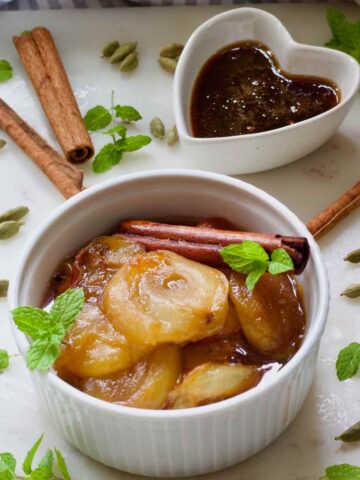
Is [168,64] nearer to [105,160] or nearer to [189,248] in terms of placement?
[105,160]

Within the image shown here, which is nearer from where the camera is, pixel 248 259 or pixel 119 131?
pixel 248 259

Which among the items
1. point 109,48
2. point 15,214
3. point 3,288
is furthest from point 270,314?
point 109,48

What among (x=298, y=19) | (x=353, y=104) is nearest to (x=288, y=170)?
(x=353, y=104)

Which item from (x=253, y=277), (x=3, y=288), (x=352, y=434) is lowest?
(x=352, y=434)

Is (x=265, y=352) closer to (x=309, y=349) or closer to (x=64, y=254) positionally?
(x=309, y=349)

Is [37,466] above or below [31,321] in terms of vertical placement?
below

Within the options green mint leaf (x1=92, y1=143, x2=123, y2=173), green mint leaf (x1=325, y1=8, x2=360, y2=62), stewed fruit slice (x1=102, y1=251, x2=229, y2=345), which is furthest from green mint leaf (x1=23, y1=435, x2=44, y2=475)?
green mint leaf (x1=325, y1=8, x2=360, y2=62)

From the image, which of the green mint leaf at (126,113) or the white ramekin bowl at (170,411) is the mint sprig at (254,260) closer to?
the white ramekin bowl at (170,411)
